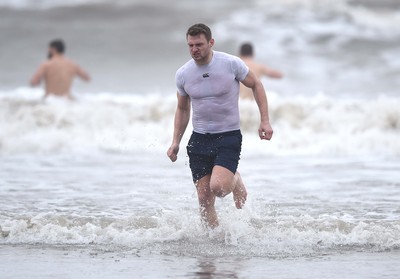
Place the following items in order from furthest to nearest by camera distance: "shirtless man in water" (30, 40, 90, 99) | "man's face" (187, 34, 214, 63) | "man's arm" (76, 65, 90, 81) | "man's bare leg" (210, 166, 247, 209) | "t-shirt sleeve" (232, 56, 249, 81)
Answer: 1. "shirtless man in water" (30, 40, 90, 99)
2. "man's arm" (76, 65, 90, 81)
3. "t-shirt sleeve" (232, 56, 249, 81)
4. "man's bare leg" (210, 166, 247, 209)
5. "man's face" (187, 34, 214, 63)

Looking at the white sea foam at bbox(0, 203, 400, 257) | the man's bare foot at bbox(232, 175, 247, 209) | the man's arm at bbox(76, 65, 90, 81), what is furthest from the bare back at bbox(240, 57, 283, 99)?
the man's bare foot at bbox(232, 175, 247, 209)

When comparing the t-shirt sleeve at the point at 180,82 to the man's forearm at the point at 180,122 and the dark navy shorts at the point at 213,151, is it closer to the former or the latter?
the man's forearm at the point at 180,122

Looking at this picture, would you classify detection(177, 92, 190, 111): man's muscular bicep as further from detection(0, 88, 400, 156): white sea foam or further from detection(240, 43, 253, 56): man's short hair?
detection(240, 43, 253, 56): man's short hair

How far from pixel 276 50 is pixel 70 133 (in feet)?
36.6

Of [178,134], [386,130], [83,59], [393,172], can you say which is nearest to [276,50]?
[83,59]

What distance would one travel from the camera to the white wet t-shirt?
7.88m

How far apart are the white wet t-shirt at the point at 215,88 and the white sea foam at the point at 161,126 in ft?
24.4

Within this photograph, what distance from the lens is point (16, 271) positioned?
23.7 feet

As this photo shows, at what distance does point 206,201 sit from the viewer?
26.7ft

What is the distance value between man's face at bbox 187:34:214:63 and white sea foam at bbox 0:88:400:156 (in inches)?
303

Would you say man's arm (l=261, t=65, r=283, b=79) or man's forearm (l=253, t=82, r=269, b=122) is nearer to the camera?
man's forearm (l=253, t=82, r=269, b=122)

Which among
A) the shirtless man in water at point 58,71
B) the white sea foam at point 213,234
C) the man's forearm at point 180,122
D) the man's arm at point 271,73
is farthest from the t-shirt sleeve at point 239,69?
the shirtless man in water at point 58,71

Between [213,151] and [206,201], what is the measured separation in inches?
17.3

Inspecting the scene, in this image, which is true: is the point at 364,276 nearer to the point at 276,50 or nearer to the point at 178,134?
the point at 178,134
